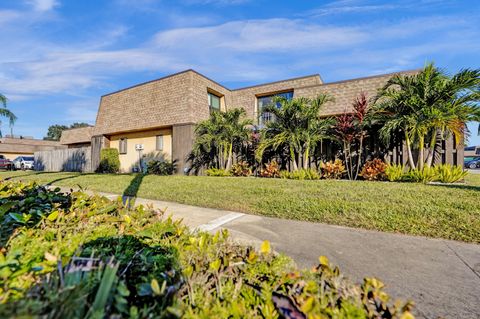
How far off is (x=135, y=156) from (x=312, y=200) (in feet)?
45.2

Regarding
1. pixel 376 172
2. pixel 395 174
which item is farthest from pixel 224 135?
pixel 395 174

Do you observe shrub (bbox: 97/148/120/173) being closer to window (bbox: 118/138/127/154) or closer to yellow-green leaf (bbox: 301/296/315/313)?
window (bbox: 118/138/127/154)

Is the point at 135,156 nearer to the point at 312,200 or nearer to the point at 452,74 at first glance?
the point at 312,200

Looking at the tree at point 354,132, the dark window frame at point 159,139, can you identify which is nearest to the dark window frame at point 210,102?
the dark window frame at point 159,139

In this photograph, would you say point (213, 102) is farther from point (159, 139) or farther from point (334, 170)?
point (334, 170)

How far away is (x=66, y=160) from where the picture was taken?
1931cm

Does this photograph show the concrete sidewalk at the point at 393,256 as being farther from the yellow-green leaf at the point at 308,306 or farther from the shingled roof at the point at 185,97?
the shingled roof at the point at 185,97

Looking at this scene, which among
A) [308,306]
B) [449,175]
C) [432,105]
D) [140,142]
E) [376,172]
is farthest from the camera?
[140,142]

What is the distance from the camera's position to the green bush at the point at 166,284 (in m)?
0.96

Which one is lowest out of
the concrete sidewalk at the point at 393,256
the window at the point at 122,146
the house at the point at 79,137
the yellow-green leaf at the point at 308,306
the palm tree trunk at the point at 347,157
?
the concrete sidewalk at the point at 393,256

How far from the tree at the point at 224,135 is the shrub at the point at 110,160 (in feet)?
21.8

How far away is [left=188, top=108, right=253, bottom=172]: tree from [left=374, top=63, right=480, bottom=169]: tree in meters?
5.73

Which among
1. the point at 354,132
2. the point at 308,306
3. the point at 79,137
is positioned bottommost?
the point at 308,306

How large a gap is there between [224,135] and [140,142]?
7.64 m
